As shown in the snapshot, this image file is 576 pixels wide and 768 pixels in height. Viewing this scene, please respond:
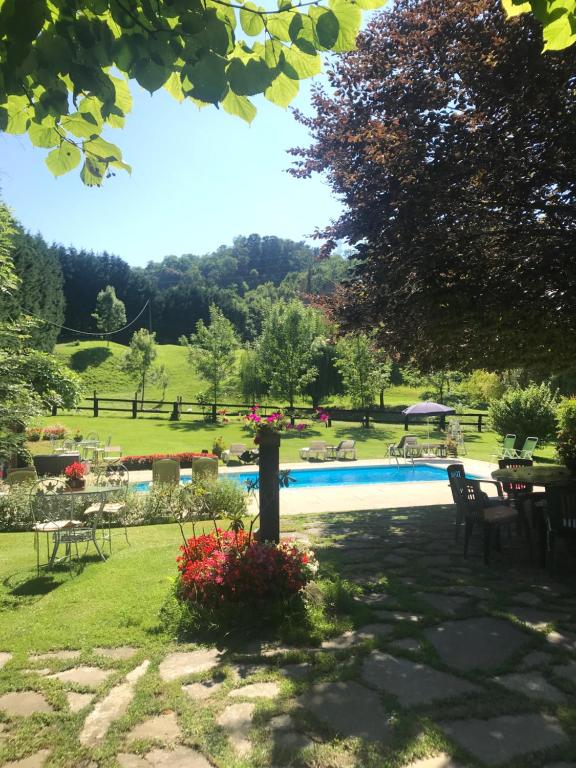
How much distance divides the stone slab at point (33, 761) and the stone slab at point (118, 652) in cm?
106

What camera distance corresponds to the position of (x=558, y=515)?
17.8 ft

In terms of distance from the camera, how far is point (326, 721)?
2.77 m

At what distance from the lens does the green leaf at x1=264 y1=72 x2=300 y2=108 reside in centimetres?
203

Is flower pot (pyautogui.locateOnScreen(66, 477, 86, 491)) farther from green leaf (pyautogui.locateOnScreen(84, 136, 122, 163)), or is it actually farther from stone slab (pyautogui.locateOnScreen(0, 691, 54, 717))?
green leaf (pyautogui.locateOnScreen(84, 136, 122, 163))

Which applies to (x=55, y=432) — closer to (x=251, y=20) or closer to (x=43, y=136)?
(x=43, y=136)

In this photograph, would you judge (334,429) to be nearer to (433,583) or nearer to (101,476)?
(101,476)

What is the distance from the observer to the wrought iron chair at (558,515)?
5.41m

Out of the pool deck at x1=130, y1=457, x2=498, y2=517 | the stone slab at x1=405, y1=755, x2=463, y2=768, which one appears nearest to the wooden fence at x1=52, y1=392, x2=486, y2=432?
the pool deck at x1=130, y1=457, x2=498, y2=517

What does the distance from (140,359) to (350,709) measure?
31.5 metres

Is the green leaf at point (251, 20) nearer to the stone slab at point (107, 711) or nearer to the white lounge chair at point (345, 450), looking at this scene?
the stone slab at point (107, 711)

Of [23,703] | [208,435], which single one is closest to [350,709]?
[23,703]

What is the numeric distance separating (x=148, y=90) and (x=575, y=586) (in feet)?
18.2

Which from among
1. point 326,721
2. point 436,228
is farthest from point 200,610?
point 436,228

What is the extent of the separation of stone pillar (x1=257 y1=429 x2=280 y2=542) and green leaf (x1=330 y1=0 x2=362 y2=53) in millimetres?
3752
